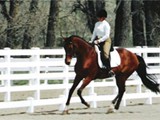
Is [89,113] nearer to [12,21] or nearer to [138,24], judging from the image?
[138,24]

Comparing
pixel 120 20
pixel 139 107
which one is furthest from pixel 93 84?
pixel 120 20

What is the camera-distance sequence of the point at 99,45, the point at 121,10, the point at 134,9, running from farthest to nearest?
1. the point at 134,9
2. the point at 121,10
3. the point at 99,45

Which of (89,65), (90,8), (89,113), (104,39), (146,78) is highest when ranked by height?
(90,8)

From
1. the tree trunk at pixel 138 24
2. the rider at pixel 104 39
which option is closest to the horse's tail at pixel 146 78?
the rider at pixel 104 39

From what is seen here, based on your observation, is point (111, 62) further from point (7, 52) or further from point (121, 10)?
point (121, 10)

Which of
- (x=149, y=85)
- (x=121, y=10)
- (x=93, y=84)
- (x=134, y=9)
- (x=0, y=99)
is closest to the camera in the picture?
(x=149, y=85)

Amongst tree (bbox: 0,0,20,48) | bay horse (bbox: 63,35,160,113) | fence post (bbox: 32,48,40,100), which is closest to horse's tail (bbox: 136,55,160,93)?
bay horse (bbox: 63,35,160,113)

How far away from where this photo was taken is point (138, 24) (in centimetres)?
3494

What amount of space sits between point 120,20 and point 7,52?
17.8 m

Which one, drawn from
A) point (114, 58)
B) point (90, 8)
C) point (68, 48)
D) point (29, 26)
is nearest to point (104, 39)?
point (114, 58)

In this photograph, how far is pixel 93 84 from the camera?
17000 mm

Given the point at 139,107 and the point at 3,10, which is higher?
the point at 3,10

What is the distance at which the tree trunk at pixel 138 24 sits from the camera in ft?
113

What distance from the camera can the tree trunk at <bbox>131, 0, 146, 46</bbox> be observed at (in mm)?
34344
